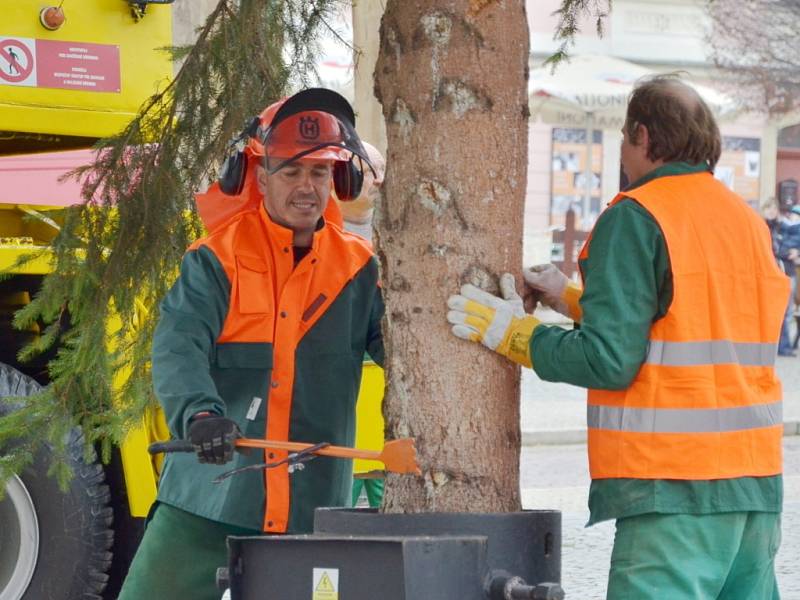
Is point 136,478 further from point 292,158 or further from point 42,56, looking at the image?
point 292,158

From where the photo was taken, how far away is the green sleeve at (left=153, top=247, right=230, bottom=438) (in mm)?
3109

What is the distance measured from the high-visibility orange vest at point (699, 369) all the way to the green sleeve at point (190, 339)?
2.62 feet

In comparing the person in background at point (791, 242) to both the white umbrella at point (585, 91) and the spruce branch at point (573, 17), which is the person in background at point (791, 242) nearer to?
the white umbrella at point (585, 91)

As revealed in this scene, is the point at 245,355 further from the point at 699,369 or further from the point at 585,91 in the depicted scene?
the point at 585,91

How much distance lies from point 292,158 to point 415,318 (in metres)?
0.53

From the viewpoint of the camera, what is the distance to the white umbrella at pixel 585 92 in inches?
706

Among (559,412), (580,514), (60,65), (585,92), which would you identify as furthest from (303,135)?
(585,92)

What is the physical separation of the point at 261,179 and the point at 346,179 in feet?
0.80

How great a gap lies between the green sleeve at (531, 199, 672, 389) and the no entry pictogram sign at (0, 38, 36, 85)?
2.47 meters

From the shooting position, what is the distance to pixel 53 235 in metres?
4.75

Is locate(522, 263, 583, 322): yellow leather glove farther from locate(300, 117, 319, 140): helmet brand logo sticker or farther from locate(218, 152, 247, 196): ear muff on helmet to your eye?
locate(218, 152, 247, 196): ear muff on helmet

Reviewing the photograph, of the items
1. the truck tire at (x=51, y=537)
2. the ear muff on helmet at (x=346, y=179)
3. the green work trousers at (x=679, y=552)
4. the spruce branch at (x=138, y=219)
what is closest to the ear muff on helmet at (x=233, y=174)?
the ear muff on helmet at (x=346, y=179)

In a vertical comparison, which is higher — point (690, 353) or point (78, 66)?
point (78, 66)

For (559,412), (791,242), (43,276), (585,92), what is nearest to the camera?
(43,276)
